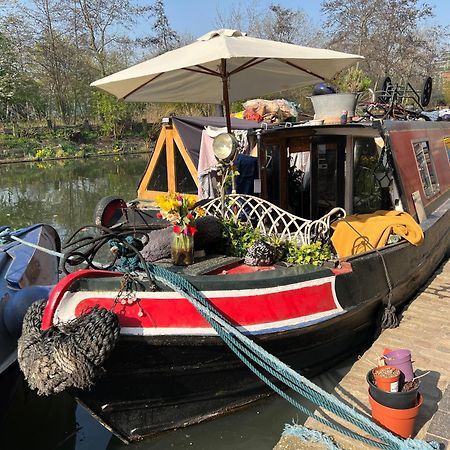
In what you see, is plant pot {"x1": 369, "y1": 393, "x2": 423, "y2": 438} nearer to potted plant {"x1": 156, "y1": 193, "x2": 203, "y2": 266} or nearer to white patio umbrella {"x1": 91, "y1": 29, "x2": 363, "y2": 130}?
potted plant {"x1": 156, "y1": 193, "x2": 203, "y2": 266}

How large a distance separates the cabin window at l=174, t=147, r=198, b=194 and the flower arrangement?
4386mm

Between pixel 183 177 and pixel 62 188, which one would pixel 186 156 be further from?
pixel 62 188

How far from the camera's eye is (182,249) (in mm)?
3686

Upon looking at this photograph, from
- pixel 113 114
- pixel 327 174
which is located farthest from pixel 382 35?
pixel 327 174

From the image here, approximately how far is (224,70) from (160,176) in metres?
4.11

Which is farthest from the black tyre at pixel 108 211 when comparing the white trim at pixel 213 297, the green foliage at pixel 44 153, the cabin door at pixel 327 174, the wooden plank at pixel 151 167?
the green foliage at pixel 44 153

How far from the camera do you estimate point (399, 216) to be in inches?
189

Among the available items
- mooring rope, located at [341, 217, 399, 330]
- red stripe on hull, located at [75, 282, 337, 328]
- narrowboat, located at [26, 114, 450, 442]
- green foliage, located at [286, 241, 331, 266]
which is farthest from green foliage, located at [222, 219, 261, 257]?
mooring rope, located at [341, 217, 399, 330]

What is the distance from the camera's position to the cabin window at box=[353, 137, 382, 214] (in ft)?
17.3

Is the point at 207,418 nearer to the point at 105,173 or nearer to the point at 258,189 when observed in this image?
the point at 258,189

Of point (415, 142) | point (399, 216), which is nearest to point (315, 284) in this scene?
point (399, 216)

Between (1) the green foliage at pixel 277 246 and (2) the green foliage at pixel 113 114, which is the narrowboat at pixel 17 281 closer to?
(1) the green foliage at pixel 277 246

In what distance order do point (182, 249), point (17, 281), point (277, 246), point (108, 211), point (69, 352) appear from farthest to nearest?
1. point (108, 211)
2. point (17, 281)
3. point (277, 246)
4. point (182, 249)
5. point (69, 352)

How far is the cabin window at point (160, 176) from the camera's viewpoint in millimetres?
8375
